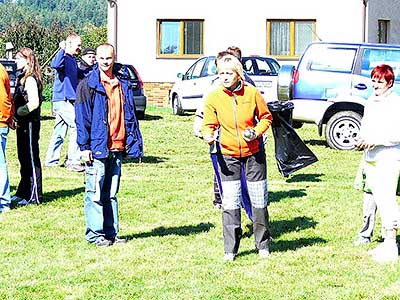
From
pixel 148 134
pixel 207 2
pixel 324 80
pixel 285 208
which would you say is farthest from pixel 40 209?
pixel 207 2

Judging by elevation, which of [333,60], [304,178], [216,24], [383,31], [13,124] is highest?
[216,24]

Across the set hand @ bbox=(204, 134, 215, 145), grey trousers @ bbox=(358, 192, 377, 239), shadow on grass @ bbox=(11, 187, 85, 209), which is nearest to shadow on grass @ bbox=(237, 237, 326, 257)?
grey trousers @ bbox=(358, 192, 377, 239)

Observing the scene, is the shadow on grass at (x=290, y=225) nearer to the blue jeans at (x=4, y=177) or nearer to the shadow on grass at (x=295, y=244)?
the shadow on grass at (x=295, y=244)

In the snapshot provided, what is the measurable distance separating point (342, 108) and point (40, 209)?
303 inches

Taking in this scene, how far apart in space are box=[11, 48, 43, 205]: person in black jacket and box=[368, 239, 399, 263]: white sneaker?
186 inches

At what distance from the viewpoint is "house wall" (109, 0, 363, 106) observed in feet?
103

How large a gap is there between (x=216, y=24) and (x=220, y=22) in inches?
5.7

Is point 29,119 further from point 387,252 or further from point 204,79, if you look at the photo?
point 204,79

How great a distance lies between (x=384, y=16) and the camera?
3309 centimetres

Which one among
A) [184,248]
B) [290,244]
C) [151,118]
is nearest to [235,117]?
[184,248]

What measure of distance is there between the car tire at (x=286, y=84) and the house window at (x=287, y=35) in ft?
45.1

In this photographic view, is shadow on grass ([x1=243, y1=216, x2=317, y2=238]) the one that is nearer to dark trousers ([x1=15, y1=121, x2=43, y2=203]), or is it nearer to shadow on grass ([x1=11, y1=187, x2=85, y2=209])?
dark trousers ([x1=15, y1=121, x2=43, y2=203])

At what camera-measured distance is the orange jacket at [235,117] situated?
8.72 m

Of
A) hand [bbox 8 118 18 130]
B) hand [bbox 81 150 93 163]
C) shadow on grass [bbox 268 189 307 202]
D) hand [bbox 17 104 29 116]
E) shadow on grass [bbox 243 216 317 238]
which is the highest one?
hand [bbox 17 104 29 116]
